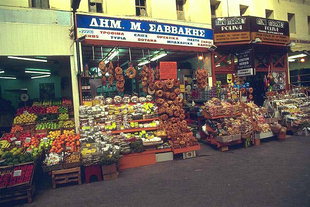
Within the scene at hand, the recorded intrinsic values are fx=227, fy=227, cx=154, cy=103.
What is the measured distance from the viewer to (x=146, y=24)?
11.7 m

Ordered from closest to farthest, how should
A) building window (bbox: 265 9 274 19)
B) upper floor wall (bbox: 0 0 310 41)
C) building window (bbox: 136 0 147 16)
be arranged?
upper floor wall (bbox: 0 0 310 41), building window (bbox: 136 0 147 16), building window (bbox: 265 9 274 19)

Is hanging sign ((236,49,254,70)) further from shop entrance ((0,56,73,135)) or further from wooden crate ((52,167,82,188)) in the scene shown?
shop entrance ((0,56,73,135))

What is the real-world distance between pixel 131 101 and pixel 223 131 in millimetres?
4437

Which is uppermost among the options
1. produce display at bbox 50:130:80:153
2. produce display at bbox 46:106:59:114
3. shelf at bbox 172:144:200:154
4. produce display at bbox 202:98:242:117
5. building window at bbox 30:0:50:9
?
building window at bbox 30:0:50:9

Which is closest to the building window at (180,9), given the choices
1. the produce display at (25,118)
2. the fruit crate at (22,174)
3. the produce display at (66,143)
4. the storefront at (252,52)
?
the storefront at (252,52)

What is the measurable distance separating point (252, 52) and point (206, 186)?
994 centimetres

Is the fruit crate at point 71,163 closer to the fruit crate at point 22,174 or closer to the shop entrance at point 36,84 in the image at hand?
the fruit crate at point 22,174

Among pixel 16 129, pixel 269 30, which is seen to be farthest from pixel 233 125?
pixel 16 129

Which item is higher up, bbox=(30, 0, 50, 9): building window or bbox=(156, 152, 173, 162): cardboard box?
bbox=(30, 0, 50, 9): building window

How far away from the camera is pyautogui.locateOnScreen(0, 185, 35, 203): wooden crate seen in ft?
19.9

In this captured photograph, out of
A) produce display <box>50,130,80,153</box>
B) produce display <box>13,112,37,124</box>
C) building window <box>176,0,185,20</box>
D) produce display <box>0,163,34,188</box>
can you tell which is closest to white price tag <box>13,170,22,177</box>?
produce display <box>0,163,34,188</box>

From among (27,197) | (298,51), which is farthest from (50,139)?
(298,51)

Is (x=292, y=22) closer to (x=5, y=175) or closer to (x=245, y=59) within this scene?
(x=245, y=59)

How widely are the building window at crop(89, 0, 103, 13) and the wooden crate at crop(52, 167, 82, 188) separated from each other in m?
8.22
